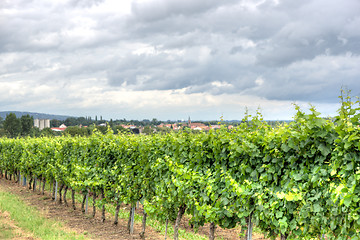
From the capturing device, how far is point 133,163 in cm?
927

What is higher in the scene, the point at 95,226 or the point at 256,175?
the point at 256,175

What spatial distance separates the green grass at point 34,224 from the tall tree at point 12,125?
331ft

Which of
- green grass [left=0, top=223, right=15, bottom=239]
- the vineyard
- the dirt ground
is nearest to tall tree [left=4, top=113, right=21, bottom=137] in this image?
the dirt ground

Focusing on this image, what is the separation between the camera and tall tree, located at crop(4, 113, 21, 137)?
10371cm

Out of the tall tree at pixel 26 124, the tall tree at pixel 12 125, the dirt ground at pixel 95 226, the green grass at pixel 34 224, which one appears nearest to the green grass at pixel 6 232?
the green grass at pixel 34 224

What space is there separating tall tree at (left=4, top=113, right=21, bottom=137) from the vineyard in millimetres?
107396

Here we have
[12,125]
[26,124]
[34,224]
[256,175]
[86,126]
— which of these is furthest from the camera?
[26,124]

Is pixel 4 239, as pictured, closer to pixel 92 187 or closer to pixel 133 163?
pixel 92 187

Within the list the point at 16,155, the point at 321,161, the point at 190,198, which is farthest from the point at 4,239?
the point at 16,155

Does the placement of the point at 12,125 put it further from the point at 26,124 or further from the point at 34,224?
the point at 34,224

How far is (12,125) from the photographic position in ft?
343

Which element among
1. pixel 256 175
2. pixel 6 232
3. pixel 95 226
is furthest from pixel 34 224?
pixel 256 175

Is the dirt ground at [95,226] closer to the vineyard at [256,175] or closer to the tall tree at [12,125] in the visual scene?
the vineyard at [256,175]

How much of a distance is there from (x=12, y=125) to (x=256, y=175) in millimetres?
114147
